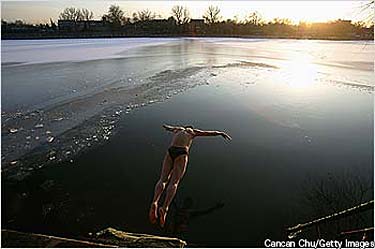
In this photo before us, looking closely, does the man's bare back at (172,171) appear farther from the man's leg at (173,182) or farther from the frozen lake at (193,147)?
the frozen lake at (193,147)

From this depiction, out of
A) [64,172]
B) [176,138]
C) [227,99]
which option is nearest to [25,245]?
[64,172]

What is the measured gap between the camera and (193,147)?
9.68 feet

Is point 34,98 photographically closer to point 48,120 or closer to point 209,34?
point 48,120

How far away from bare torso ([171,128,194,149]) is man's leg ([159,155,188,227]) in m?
0.14

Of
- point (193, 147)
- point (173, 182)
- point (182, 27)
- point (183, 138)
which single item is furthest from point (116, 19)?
point (173, 182)

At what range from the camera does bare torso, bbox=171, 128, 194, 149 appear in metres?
2.47

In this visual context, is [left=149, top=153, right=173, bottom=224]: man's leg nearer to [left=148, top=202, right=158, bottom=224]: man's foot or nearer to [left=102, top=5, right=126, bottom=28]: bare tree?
[left=148, top=202, right=158, bottom=224]: man's foot

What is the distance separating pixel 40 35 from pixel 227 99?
1232cm

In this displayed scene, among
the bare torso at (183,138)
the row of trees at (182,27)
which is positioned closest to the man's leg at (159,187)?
the bare torso at (183,138)

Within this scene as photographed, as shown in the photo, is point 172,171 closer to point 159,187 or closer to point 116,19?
point 159,187

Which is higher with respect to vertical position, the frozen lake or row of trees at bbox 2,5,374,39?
row of trees at bbox 2,5,374,39

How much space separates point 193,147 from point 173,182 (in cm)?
76

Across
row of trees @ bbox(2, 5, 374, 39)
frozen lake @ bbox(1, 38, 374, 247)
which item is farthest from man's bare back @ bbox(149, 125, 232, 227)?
row of trees @ bbox(2, 5, 374, 39)

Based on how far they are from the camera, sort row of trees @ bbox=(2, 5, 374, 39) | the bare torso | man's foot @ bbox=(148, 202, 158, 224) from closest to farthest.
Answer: man's foot @ bbox=(148, 202, 158, 224) < the bare torso < row of trees @ bbox=(2, 5, 374, 39)
